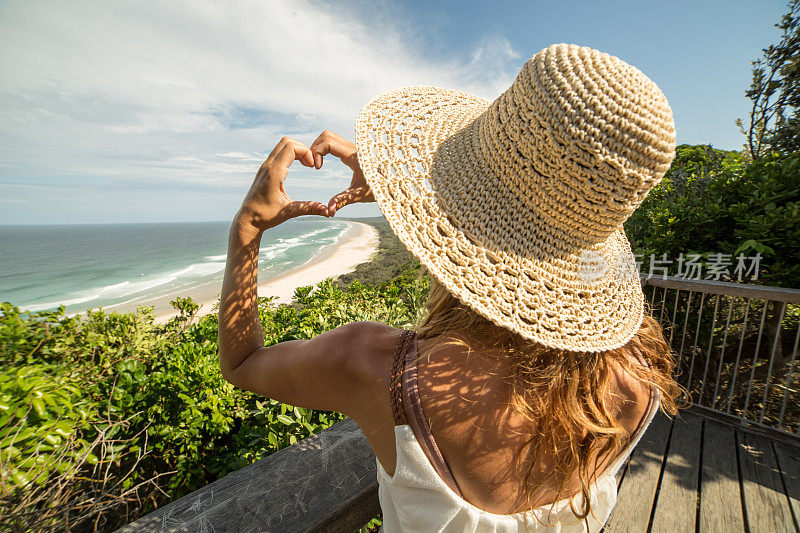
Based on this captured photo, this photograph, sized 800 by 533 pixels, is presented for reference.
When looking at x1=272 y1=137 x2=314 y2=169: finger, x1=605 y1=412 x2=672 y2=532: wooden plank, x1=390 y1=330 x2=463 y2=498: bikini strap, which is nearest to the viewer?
x1=390 y1=330 x2=463 y2=498: bikini strap

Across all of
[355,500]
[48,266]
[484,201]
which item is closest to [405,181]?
[484,201]

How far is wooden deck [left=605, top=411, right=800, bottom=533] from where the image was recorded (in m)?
2.06

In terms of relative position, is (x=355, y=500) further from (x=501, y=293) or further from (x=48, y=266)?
(x=48, y=266)

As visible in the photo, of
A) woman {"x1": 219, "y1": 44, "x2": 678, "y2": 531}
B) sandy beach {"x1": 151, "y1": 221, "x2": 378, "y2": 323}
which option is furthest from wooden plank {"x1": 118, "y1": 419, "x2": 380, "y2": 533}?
sandy beach {"x1": 151, "y1": 221, "x2": 378, "y2": 323}

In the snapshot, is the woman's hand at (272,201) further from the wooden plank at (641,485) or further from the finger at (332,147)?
the wooden plank at (641,485)

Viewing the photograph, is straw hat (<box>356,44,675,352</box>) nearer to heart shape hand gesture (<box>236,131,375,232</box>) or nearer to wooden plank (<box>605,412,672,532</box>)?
heart shape hand gesture (<box>236,131,375,232</box>)

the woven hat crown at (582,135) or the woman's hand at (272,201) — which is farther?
the woman's hand at (272,201)

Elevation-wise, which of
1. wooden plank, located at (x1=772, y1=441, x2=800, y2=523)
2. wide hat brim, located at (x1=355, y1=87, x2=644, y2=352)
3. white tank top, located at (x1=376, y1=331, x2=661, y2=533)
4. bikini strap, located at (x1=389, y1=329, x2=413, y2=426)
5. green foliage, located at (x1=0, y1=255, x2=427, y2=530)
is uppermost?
wide hat brim, located at (x1=355, y1=87, x2=644, y2=352)

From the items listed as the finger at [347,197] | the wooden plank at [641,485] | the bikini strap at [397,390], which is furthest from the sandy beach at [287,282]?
the bikini strap at [397,390]

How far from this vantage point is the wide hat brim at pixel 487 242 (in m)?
0.81

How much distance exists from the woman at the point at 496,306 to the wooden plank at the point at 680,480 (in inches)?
62.6

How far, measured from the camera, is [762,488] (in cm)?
234

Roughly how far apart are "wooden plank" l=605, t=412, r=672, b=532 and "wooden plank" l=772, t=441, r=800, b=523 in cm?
66

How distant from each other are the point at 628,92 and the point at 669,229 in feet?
14.4
